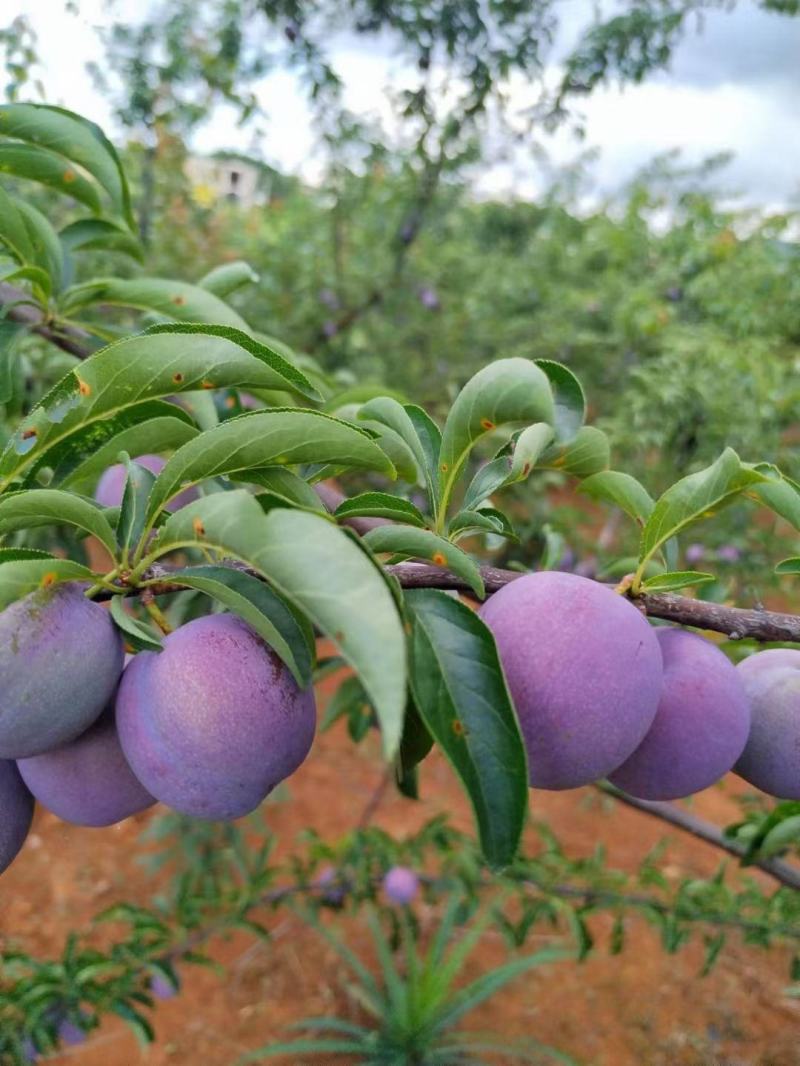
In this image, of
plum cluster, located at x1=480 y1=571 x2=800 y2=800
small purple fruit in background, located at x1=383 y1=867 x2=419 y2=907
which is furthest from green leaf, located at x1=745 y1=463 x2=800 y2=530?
small purple fruit in background, located at x1=383 y1=867 x2=419 y2=907

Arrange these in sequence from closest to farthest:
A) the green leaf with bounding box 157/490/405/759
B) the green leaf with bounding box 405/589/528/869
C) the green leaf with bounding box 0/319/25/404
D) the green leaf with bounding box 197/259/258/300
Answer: the green leaf with bounding box 157/490/405/759 < the green leaf with bounding box 405/589/528/869 < the green leaf with bounding box 0/319/25/404 < the green leaf with bounding box 197/259/258/300

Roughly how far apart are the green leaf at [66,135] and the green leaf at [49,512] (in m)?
0.56

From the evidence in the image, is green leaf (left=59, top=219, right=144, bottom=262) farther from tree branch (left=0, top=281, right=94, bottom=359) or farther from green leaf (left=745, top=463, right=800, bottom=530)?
green leaf (left=745, top=463, right=800, bottom=530)

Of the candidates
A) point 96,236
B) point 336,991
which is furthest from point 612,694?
point 336,991

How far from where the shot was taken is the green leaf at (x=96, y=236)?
1094mm

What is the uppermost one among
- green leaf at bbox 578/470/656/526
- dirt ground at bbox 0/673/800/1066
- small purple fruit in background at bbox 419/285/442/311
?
green leaf at bbox 578/470/656/526

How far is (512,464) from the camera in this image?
639 mm

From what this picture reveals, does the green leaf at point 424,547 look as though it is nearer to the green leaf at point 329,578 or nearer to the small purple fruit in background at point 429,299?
the green leaf at point 329,578

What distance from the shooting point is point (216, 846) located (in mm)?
2637

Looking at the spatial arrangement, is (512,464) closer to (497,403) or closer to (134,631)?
(497,403)

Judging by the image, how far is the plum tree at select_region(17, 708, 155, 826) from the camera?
0.60 metres

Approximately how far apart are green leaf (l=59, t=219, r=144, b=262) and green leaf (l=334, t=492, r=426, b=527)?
714 millimetres

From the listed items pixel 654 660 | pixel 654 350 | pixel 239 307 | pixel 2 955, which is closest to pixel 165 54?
pixel 239 307

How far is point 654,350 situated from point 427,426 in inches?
146
